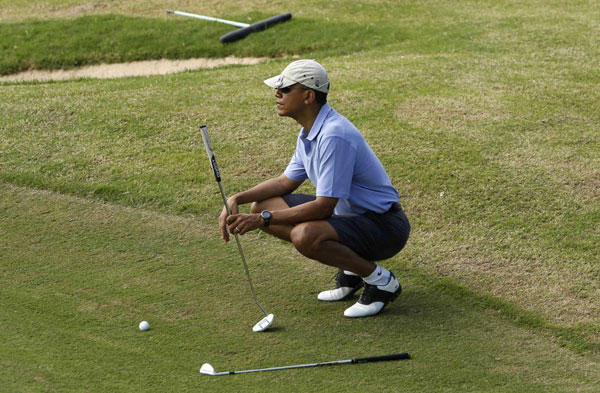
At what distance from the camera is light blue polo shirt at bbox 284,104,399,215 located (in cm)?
493

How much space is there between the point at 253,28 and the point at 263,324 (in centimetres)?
1009

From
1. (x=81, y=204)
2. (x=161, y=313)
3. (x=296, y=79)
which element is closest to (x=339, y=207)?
(x=296, y=79)

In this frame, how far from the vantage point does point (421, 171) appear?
769 centimetres

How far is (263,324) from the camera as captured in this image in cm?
515

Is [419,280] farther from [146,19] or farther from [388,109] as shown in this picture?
[146,19]

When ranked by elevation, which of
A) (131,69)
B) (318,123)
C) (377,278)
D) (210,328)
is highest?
(318,123)

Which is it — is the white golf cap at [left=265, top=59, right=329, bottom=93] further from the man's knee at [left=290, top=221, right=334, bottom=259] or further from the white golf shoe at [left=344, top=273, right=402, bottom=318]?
the white golf shoe at [left=344, top=273, right=402, bottom=318]

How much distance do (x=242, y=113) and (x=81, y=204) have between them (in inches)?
99.0

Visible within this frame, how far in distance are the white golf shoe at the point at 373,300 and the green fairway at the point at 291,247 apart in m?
0.10

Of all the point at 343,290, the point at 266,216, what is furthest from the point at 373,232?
the point at 266,216

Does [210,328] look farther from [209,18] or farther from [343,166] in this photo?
[209,18]

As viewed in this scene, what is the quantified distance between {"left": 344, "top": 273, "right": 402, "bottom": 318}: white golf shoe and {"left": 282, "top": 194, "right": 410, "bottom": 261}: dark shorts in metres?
0.19

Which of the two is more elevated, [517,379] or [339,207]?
[339,207]

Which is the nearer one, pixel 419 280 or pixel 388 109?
pixel 419 280
